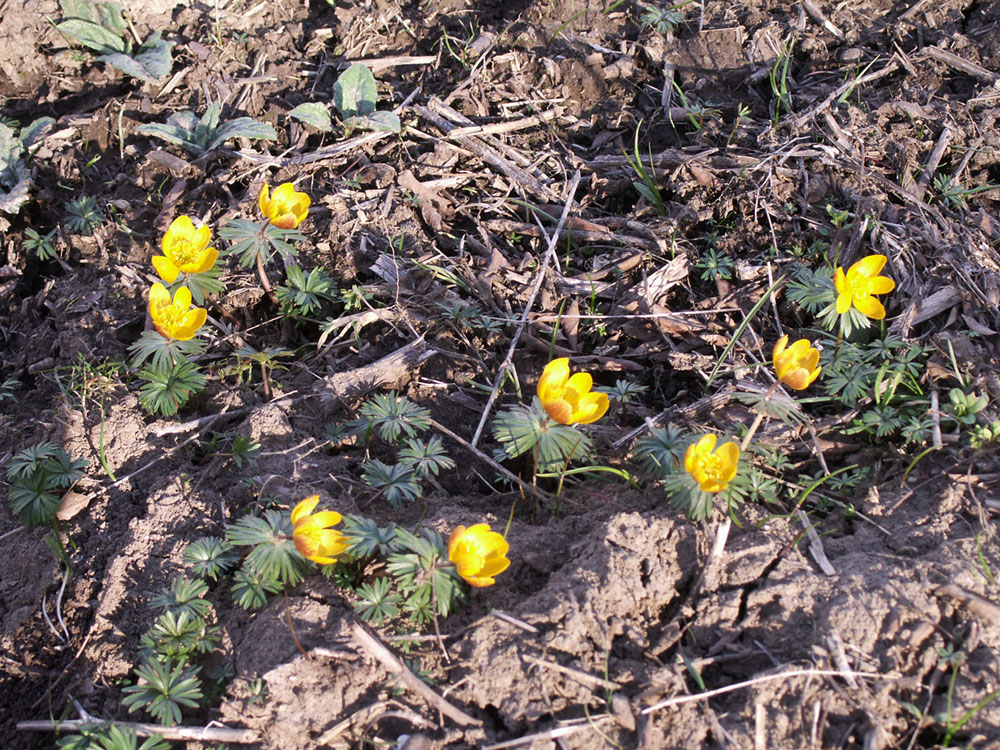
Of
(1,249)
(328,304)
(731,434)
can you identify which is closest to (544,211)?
(328,304)

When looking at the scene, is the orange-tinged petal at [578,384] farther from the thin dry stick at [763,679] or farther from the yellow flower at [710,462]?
the thin dry stick at [763,679]

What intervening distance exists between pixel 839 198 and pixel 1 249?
165 inches

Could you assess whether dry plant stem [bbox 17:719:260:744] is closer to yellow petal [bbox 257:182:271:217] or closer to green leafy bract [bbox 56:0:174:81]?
yellow petal [bbox 257:182:271:217]

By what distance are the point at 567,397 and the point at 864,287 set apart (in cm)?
123

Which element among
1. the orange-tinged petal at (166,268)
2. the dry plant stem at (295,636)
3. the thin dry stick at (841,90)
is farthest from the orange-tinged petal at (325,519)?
the thin dry stick at (841,90)

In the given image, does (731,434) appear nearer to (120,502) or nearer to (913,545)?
(913,545)

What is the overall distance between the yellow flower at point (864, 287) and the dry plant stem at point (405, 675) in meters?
1.87

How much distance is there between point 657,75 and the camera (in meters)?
4.27

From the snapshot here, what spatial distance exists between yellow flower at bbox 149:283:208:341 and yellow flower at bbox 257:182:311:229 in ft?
1.55

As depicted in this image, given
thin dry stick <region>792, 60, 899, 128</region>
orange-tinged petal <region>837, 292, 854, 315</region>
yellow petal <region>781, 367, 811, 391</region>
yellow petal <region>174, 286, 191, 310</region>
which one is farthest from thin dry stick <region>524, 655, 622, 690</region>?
thin dry stick <region>792, 60, 899, 128</region>

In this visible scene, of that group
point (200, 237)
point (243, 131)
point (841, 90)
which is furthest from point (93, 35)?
point (841, 90)

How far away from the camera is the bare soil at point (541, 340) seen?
2.14 m

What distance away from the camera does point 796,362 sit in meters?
2.50

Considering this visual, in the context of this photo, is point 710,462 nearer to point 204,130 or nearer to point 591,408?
point 591,408
